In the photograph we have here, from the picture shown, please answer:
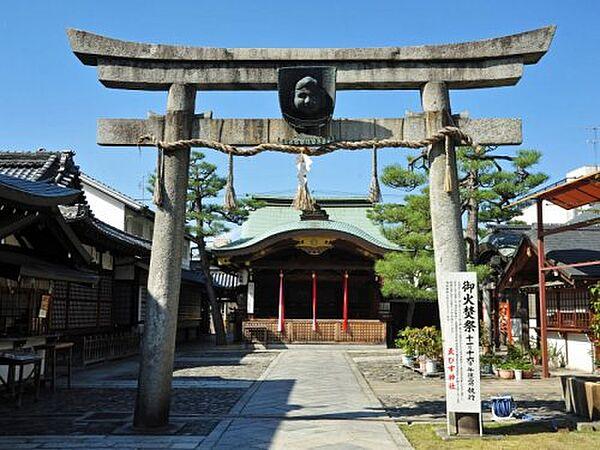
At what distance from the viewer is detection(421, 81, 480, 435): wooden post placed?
8.62m

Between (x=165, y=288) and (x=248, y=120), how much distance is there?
2793 mm

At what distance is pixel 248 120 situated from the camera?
926 centimetres

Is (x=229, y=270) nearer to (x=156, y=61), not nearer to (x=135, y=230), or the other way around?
(x=135, y=230)

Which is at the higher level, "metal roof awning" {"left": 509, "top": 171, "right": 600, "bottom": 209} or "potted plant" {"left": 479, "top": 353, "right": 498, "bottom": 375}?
"metal roof awning" {"left": 509, "top": 171, "right": 600, "bottom": 209}

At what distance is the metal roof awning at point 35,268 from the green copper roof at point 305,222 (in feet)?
50.0

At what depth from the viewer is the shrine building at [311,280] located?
28078mm

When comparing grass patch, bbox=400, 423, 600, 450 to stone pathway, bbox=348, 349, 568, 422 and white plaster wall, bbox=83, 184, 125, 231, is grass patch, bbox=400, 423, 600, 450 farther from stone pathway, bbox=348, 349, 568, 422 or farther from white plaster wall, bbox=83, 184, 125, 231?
white plaster wall, bbox=83, 184, 125, 231

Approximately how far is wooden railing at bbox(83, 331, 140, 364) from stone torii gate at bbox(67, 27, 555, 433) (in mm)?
10517

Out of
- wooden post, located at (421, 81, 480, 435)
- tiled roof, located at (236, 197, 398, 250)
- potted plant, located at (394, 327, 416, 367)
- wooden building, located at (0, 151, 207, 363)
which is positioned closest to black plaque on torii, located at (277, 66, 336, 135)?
wooden post, located at (421, 81, 480, 435)

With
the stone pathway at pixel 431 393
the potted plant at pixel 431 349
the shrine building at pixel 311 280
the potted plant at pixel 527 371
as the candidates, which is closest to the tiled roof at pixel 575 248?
the potted plant at pixel 527 371

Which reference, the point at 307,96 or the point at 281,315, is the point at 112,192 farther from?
the point at 307,96

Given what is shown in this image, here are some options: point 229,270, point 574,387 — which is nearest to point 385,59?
point 574,387

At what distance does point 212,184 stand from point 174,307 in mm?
18759

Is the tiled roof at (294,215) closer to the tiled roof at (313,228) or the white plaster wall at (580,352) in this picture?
the tiled roof at (313,228)
